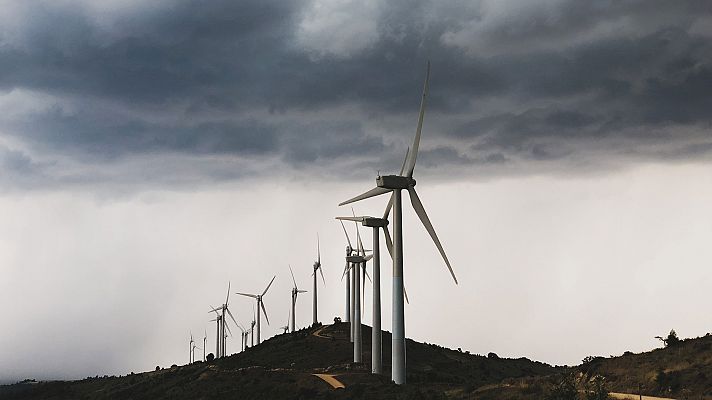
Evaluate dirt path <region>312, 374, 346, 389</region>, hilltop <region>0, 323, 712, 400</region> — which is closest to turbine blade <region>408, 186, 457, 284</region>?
hilltop <region>0, 323, 712, 400</region>

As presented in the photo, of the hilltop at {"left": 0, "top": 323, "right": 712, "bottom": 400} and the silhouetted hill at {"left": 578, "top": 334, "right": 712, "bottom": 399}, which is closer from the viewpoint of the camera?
the silhouetted hill at {"left": 578, "top": 334, "right": 712, "bottom": 399}

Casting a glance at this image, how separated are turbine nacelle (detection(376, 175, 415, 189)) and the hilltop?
1002 inches

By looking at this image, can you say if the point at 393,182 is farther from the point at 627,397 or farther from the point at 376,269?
the point at 627,397

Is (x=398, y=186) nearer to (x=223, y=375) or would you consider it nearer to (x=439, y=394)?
(x=439, y=394)

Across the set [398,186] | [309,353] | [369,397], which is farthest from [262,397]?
[309,353]

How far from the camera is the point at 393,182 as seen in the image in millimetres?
102375

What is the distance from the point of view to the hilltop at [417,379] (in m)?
93.8

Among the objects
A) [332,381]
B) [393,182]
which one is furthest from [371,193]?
[332,381]

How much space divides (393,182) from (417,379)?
49.9 m

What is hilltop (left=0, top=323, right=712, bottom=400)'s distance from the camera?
308ft

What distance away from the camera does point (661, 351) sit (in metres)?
110

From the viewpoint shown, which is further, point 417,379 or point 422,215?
point 417,379

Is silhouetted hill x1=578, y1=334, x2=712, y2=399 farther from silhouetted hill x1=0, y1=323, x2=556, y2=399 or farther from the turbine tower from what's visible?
the turbine tower

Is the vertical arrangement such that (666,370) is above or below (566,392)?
above
